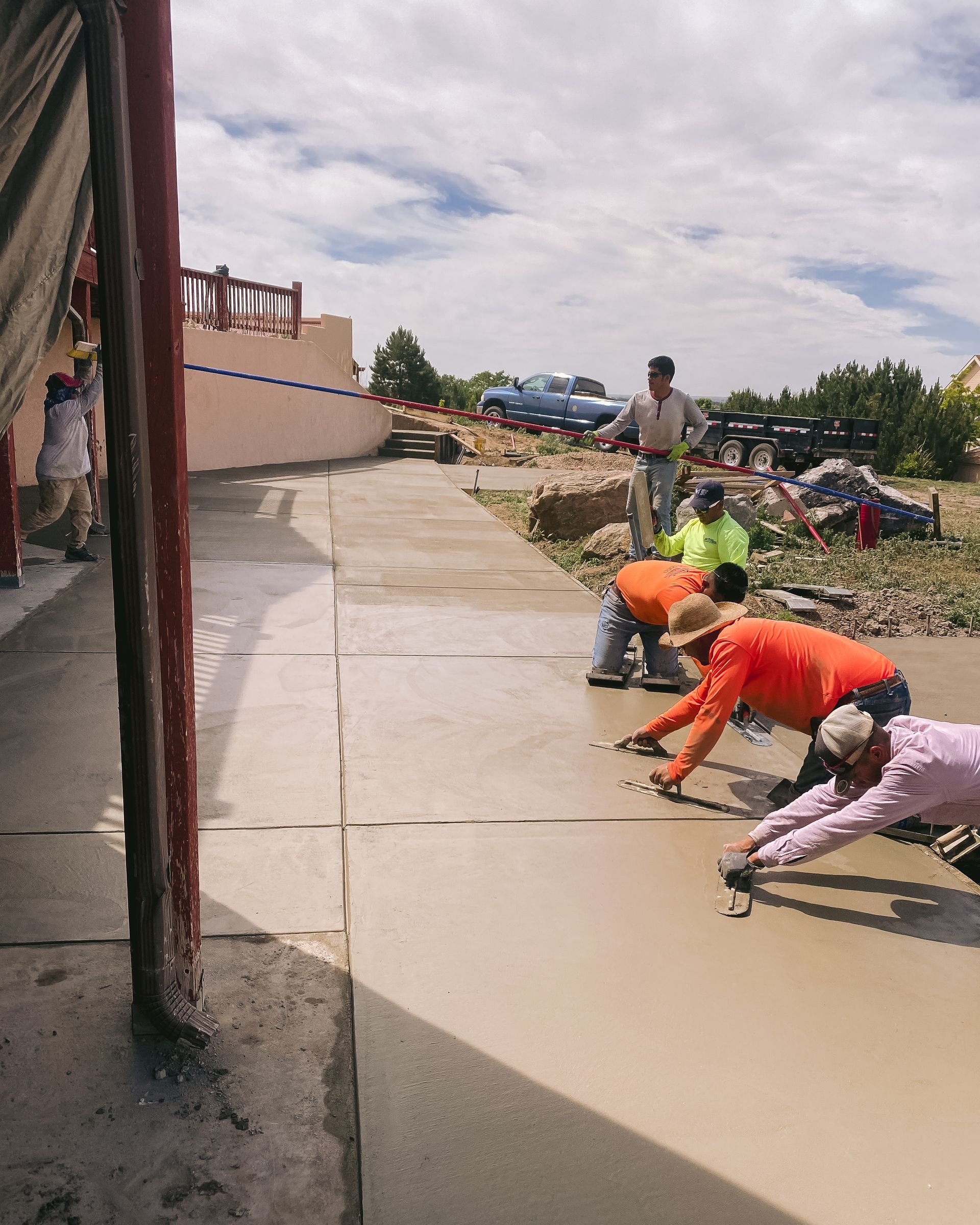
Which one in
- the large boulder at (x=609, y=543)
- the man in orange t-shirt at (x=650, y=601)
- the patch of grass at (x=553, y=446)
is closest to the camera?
the man in orange t-shirt at (x=650, y=601)

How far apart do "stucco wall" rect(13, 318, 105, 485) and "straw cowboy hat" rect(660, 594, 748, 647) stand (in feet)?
28.0

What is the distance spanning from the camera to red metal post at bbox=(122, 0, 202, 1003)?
2.10 metres

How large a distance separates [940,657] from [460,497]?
852 cm

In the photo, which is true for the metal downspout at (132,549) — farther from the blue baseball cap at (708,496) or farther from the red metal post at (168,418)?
the blue baseball cap at (708,496)

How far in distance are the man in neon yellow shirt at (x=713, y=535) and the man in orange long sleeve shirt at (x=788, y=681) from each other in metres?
1.62

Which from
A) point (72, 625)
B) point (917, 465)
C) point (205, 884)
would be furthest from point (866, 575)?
point (917, 465)

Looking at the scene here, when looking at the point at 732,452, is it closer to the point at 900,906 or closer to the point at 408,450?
the point at 408,450

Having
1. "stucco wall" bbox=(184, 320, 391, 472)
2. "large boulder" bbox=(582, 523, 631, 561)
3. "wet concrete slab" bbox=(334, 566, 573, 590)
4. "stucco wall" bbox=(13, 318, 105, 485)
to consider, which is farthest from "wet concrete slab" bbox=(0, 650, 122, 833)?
"stucco wall" bbox=(184, 320, 391, 472)

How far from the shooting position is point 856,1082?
2582mm

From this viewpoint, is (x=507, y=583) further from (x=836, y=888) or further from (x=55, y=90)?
(x=55, y=90)

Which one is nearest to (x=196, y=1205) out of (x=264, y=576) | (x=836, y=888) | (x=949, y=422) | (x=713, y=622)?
(x=836, y=888)

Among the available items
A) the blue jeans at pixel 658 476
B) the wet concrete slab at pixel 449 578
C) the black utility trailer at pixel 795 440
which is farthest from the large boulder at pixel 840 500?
the black utility trailer at pixel 795 440

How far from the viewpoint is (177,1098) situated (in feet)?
→ 7.65

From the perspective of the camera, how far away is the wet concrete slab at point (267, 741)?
12.8ft
